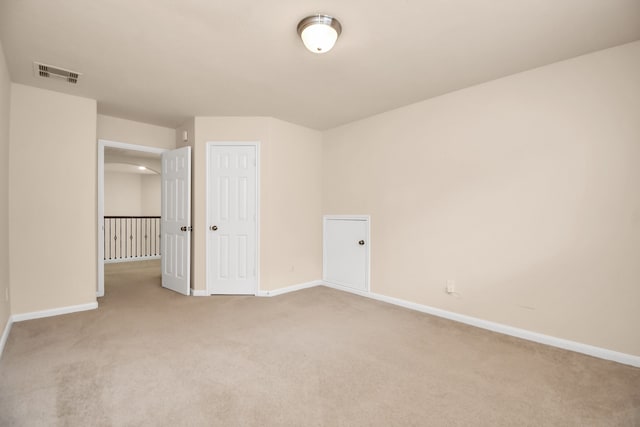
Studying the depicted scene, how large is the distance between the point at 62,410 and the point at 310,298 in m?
2.67

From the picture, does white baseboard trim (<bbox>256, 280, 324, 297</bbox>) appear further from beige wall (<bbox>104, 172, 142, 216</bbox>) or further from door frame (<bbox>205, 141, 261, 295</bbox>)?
beige wall (<bbox>104, 172, 142, 216</bbox>)

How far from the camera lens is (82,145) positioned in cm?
340

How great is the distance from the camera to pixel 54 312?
323 cm

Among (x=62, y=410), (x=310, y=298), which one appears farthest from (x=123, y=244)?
(x=62, y=410)

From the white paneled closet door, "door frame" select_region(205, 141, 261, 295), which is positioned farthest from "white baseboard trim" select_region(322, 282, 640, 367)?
the white paneled closet door

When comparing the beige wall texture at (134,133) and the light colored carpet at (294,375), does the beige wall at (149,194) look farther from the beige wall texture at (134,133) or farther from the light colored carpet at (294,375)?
the light colored carpet at (294,375)

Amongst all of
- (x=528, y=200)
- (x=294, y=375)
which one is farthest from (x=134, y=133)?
(x=528, y=200)

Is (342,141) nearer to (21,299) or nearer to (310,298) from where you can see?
(310,298)

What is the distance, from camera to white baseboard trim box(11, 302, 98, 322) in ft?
10.1

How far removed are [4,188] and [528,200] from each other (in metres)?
4.77

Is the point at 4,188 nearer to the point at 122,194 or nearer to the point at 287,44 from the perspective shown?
the point at 287,44

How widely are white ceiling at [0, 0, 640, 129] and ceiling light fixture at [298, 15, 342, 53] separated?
57 mm

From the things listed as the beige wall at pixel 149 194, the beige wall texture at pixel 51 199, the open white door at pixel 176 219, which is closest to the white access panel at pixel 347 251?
the open white door at pixel 176 219

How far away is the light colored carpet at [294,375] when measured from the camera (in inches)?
65.5
